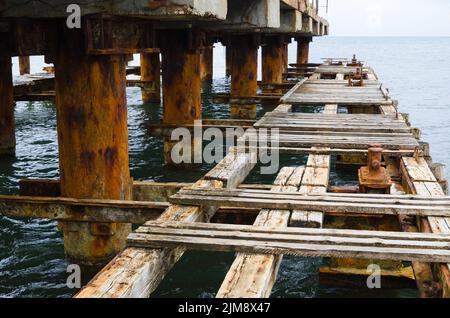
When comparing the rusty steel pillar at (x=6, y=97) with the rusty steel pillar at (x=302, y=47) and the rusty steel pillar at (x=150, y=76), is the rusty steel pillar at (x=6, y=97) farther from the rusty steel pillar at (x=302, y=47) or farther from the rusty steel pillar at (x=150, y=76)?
the rusty steel pillar at (x=302, y=47)

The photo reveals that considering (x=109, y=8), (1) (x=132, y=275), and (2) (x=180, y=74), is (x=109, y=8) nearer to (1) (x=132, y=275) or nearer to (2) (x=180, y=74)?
(1) (x=132, y=275)

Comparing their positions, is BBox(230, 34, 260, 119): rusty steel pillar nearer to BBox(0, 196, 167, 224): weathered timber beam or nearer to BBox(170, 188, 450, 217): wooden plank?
BBox(0, 196, 167, 224): weathered timber beam

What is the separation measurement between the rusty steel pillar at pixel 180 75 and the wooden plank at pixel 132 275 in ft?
20.7

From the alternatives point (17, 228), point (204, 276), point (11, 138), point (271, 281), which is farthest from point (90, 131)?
point (11, 138)

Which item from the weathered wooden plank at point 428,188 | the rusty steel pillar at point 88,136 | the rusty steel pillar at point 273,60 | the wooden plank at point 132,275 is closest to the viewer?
the wooden plank at point 132,275

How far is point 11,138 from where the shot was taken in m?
12.4

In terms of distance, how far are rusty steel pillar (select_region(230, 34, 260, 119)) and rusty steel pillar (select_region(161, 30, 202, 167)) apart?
185 inches

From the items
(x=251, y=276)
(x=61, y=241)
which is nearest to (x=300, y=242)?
(x=251, y=276)

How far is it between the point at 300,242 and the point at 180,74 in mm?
6744

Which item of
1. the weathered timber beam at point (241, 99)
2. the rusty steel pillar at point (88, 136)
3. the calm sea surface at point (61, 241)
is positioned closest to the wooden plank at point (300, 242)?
the rusty steel pillar at point (88, 136)

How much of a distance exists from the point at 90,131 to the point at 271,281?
2934mm

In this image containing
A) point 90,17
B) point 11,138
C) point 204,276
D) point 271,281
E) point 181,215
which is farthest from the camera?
point 11,138

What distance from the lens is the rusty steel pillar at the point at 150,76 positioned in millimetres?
20000
